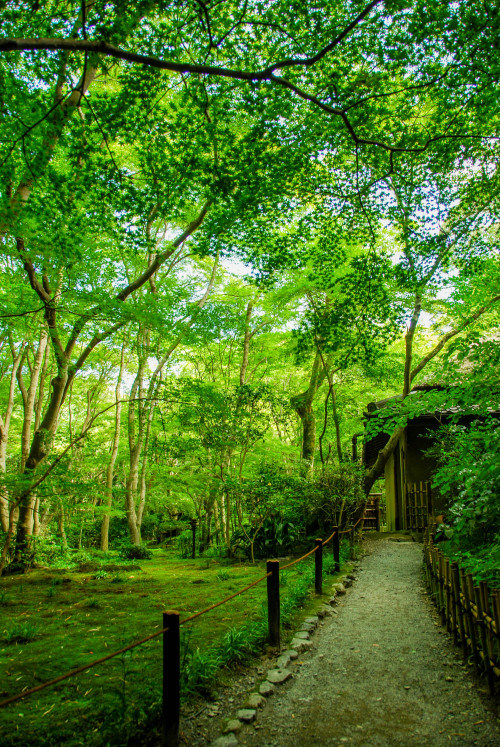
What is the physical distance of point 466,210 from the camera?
28.0 ft

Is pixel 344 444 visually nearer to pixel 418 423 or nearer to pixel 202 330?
pixel 418 423

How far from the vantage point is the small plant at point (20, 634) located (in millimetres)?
4711

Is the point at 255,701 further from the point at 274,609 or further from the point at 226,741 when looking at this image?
the point at 274,609

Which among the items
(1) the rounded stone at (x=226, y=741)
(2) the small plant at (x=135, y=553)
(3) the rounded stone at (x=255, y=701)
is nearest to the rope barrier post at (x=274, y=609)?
(3) the rounded stone at (x=255, y=701)

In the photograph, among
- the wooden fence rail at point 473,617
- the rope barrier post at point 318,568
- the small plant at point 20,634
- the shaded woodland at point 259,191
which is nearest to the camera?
the wooden fence rail at point 473,617

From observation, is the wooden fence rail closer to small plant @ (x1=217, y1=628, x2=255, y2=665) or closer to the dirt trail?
the dirt trail

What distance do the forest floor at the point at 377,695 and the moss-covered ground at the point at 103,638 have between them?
21.6 inches

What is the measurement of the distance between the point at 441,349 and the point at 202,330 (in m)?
8.02

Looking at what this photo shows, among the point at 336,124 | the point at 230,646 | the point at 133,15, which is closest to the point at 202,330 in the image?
the point at 336,124

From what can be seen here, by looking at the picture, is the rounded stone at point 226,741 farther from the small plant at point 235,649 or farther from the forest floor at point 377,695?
the small plant at point 235,649

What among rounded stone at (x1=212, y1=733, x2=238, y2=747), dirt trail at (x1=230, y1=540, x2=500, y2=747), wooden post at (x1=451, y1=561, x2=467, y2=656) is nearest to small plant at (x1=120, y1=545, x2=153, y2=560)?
dirt trail at (x1=230, y1=540, x2=500, y2=747)

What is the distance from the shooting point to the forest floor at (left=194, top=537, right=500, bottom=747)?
9.34 feet

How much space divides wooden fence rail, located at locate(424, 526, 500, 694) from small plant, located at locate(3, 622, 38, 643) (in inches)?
187

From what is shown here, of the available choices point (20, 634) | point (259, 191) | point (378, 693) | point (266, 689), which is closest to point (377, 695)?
point (378, 693)
